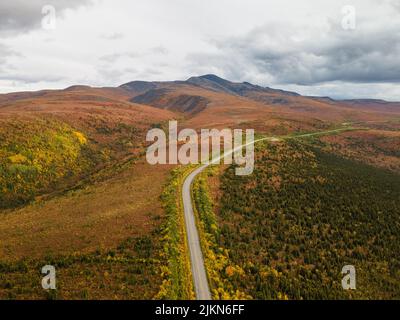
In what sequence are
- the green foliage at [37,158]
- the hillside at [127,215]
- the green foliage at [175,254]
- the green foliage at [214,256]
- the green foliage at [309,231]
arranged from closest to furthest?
the green foliage at [175,254]
the green foliage at [214,256]
the hillside at [127,215]
the green foliage at [309,231]
the green foliage at [37,158]

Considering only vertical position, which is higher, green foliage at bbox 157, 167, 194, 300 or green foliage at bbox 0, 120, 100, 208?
green foliage at bbox 0, 120, 100, 208

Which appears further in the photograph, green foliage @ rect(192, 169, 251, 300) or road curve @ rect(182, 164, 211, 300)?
green foliage @ rect(192, 169, 251, 300)

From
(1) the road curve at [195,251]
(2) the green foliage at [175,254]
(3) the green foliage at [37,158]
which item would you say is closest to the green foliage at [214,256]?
(1) the road curve at [195,251]

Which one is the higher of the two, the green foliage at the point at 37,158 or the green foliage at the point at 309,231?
the green foliage at the point at 37,158

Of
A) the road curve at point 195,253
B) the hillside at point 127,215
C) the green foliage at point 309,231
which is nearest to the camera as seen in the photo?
the road curve at point 195,253

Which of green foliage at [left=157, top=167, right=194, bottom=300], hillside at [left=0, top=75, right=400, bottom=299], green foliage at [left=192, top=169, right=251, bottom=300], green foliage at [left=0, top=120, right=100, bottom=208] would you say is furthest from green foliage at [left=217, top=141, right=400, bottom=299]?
green foliage at [left=0, top=120, right=100, bottom=208]

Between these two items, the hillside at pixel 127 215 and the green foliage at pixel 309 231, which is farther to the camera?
the green foliage at pixel 309 231

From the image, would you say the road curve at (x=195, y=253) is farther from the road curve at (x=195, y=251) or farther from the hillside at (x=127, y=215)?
the hillside at (x=127, y=215)

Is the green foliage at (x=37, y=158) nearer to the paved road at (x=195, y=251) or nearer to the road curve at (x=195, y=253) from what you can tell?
the paved road at (x=195, y=251)

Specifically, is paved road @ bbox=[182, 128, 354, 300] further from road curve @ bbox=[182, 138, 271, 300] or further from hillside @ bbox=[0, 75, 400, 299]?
hillside @ bbox=[0, 75, 400, 299]

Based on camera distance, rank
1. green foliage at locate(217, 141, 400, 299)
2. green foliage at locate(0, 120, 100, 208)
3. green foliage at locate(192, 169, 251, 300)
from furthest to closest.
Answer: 1. green foliage at locate(0, 120, 100, 208)
2. green foliage at locate(217, 141, 400, 299)
3. green foliage at locate(192, 169, 251, 300)
